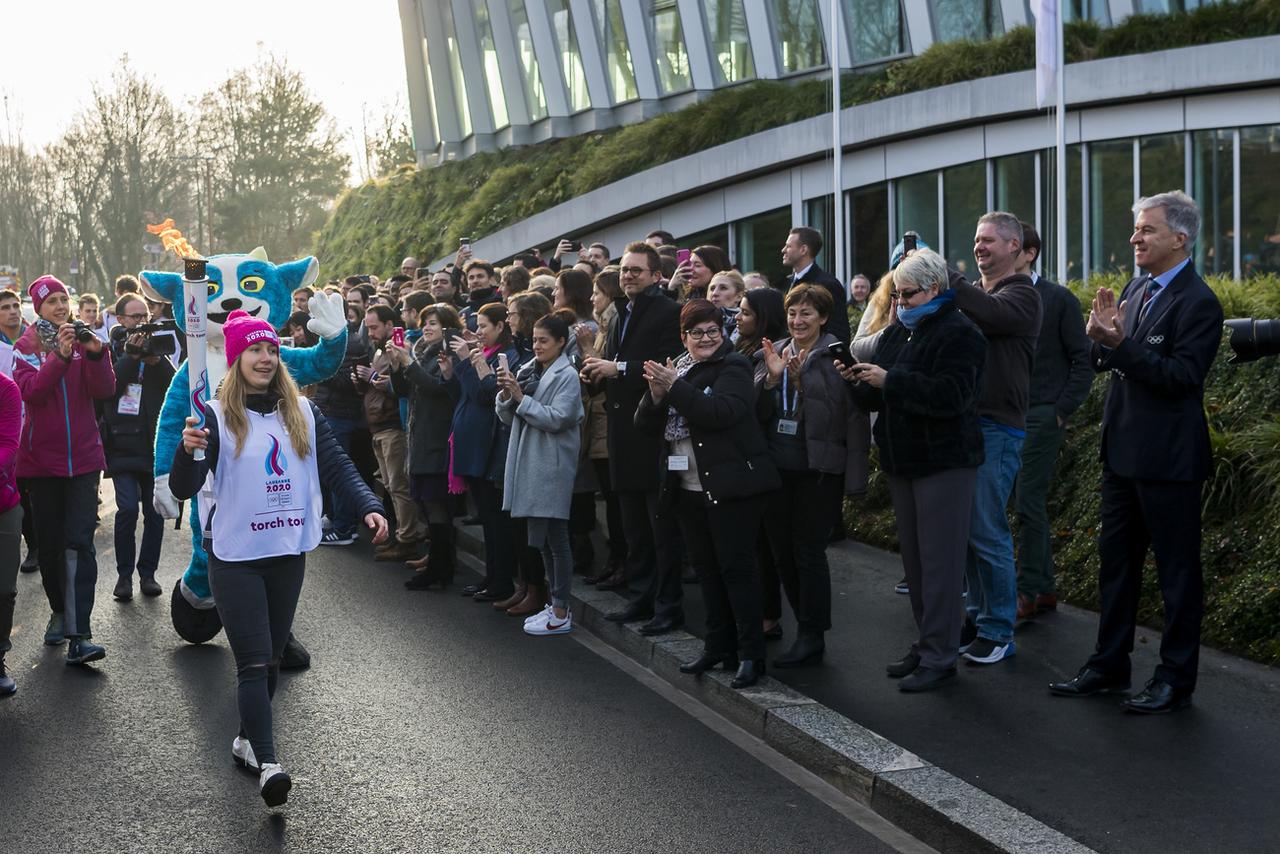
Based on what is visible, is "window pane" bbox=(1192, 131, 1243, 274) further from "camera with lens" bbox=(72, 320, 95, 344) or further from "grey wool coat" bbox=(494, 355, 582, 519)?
"camera with lens" bbox=(72, 320, 95, 344)

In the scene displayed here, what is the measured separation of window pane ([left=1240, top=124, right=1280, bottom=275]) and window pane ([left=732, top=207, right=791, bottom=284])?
859 centimetres

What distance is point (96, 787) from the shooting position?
6.07 meters

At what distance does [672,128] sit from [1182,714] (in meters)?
25.3

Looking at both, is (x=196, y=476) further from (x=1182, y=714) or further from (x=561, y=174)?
(x=561, y=174)

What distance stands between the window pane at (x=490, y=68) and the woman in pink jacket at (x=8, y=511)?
33.8m

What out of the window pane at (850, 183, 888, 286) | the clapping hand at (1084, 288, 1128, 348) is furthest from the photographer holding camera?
the window pane at (850, 183, 888, 286)

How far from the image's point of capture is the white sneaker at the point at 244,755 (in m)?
6.26

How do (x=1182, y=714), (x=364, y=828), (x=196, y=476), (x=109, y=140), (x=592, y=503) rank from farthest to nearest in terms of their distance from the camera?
(x=109, y=140) → (x=592, y=503) → (x=1182, y=714) → (x=196, y=476) → (x=364, y=828)

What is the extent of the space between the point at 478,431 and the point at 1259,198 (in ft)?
51.3

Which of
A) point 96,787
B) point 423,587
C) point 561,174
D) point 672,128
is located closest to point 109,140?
point 561,174

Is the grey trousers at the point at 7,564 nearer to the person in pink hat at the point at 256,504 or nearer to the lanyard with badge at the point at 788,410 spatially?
the person in pink hat at the point at 256,504

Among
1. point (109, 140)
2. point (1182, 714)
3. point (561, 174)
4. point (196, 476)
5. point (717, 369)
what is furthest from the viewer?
point (109, 140)

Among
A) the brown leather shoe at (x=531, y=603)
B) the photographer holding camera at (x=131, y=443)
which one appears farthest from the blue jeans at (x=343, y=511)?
the brown leather shoe at (x=531, y=603)

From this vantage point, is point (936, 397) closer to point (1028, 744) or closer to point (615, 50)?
point (1028, 744)
